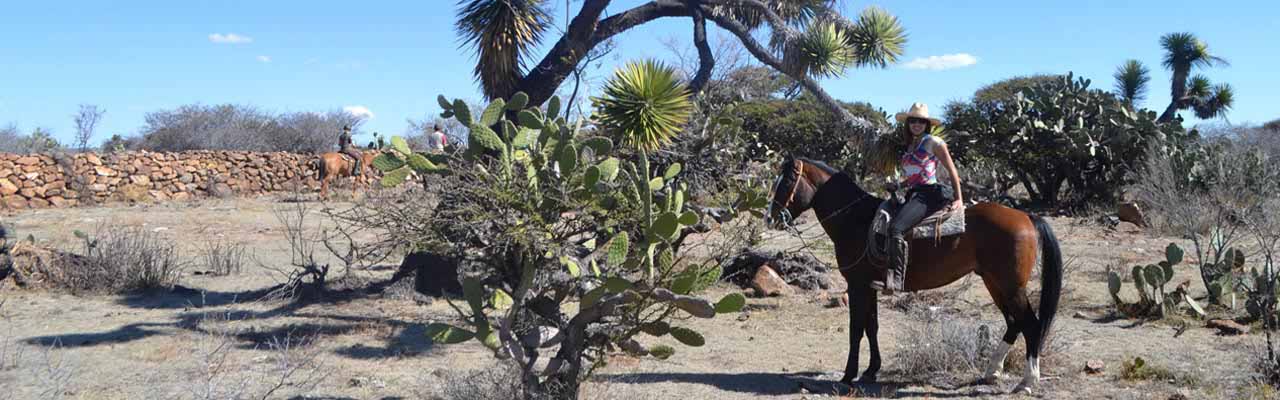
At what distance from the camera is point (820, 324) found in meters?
9.23

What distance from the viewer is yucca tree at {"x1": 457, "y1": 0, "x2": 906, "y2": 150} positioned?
9.66 meters

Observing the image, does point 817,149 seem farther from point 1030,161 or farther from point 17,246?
point 17,246

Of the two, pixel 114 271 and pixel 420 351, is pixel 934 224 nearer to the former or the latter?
pixel 420 351

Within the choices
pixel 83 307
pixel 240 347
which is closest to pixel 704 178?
pixel 240 347

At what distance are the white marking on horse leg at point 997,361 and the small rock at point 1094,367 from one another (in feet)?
2.38

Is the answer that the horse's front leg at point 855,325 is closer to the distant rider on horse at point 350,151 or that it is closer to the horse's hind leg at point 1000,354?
the horse's hind leg at point 1000,354

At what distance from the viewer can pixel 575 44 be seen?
973cm

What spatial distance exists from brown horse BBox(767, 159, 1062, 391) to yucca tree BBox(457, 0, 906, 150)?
321 cm

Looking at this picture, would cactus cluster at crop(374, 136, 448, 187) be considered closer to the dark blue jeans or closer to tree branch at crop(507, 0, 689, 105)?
the dark blue jeans

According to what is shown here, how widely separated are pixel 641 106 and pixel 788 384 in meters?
3.28

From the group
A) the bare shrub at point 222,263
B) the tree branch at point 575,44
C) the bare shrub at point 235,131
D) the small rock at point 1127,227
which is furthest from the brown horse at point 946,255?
the bare shrub at point 235,131

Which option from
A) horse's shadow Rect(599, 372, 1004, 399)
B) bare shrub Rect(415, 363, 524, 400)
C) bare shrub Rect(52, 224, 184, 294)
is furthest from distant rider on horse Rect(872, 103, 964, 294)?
bare shrub Rect(52, 224, 184, 294)

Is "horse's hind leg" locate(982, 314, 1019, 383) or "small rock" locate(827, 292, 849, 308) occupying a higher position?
"small rock" locate(827, 292, 849, 308)

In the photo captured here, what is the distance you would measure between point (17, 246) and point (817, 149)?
1602 cm
